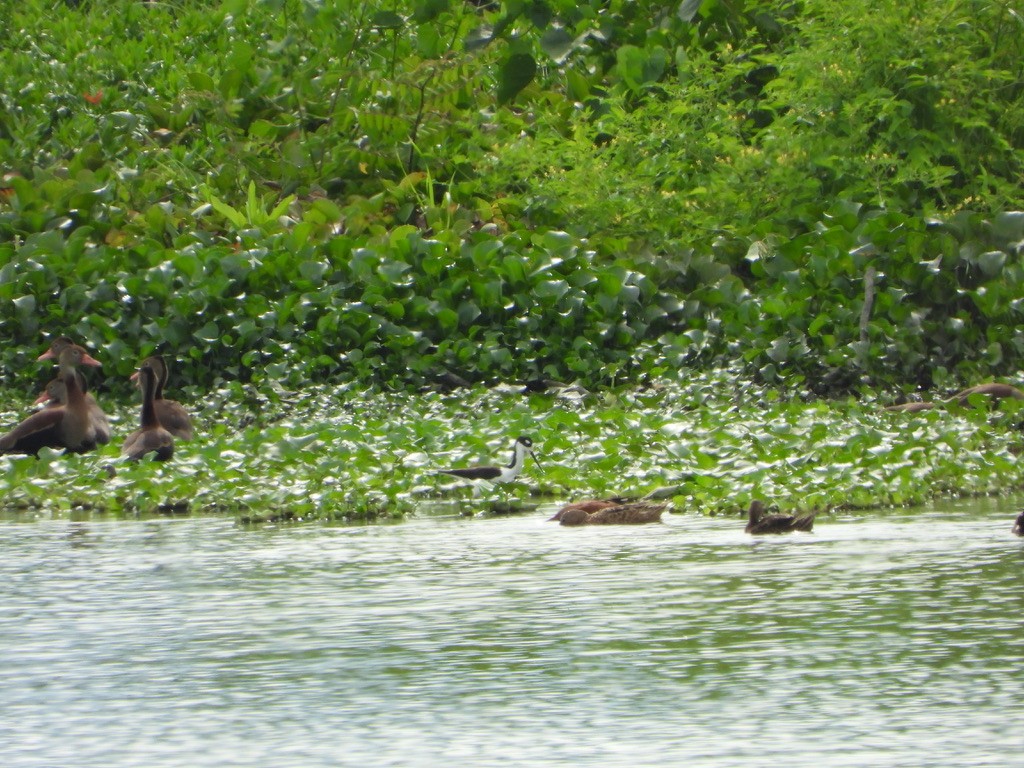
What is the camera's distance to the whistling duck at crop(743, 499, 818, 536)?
29.1 ft

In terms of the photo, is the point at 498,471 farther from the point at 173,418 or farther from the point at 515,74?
the point at 515,74

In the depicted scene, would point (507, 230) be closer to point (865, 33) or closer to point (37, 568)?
point (865, 33)

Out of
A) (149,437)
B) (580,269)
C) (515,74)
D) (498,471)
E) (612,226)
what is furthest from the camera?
(515,74)

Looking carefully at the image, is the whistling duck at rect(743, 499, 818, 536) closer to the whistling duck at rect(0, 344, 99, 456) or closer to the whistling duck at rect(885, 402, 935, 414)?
the whistling duck at rect(885, 402, 935, 414)

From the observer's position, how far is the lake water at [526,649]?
505 centimetres

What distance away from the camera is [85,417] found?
43.4 ft

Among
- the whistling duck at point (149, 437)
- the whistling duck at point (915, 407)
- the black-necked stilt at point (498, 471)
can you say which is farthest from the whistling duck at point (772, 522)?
the whistling duck at point (149, 437)

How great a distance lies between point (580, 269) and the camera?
51.8 feet

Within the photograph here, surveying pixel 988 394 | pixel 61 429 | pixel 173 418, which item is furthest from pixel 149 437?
pixel 988 394

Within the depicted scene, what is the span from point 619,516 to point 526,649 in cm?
331

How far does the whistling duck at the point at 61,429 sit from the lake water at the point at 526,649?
379 centimetres

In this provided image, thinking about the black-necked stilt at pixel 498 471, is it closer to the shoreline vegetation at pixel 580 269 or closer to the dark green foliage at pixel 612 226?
the shoreline vegetation at pixel 580 269

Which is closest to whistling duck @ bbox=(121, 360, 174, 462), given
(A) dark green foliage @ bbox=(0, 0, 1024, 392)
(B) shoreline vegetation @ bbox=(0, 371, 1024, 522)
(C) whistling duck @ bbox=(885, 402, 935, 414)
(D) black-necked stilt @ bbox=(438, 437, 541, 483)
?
(B) shoreline vegetation @ bbox=(0, 371, 1024, 522)

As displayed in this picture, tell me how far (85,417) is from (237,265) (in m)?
3.13
